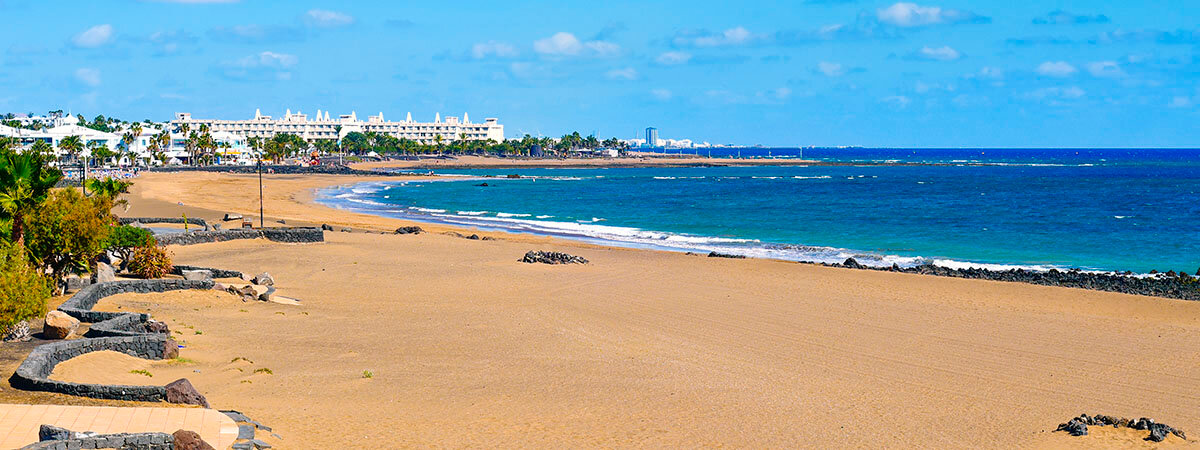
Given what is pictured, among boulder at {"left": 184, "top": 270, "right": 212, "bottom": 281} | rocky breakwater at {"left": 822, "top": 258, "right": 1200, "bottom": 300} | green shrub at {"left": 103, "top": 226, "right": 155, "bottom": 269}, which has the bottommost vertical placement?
rocky breakwater at {"left": 822, "top": 258, "right": 1200, "bottom": 300}

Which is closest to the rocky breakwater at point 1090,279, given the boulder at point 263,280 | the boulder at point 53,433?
the boulder at point 263,280

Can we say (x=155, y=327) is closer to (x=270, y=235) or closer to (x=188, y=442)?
(x=188, y=442)

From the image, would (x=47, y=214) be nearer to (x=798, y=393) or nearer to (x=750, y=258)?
(x=798, y=393)

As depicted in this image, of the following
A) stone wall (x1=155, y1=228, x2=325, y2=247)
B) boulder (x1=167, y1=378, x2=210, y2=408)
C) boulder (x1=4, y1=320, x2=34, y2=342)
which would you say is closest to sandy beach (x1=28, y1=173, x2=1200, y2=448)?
boulder (x1=167, y1=378, x2=210, y2=408)

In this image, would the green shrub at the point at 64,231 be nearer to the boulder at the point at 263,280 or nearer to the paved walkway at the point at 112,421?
the boulder at the point at 263,280

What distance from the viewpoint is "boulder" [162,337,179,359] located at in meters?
16.1

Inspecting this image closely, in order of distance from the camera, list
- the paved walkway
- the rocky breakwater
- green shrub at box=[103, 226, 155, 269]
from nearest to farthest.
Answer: the paved walkway
green shrub at box=[103, 226, 155, 269]
the rocky breakwater

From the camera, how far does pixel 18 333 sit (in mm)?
16297

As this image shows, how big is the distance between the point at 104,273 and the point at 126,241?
1.54 m

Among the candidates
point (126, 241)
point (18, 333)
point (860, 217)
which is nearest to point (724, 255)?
point (126, 241)

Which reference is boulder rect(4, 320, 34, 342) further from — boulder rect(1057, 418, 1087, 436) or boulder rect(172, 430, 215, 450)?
boulder rect(1057, 418, 1087, 436)

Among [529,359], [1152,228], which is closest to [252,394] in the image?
[529,359]

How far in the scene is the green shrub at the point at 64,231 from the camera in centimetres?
1991

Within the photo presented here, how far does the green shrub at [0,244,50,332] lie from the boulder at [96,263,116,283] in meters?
8.81
